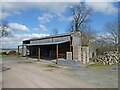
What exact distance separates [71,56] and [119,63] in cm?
739

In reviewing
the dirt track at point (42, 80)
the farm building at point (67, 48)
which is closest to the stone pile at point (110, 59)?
Result: the farm building at point (67, 48)

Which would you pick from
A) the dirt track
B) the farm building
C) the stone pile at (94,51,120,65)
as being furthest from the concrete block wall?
the dirt track

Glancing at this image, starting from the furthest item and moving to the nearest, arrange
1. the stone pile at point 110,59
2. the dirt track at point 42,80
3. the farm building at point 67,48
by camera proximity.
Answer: the farm building at point 67,48 → the stone pile at point 110,59 → the dirt track at point 42,80

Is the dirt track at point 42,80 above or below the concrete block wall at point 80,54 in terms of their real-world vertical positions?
below

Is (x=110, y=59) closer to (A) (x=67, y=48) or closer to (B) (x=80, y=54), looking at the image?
(B) (x=80, y=54)

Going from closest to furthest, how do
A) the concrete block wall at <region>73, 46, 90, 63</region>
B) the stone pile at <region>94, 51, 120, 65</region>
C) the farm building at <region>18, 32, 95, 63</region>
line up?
the stone pile at <region>94, 51, 120, 65</region>, the concrete block wall at <region>73, 46, 90, 63</region>, the farm building at <region>18, 32, 95, 63</region>

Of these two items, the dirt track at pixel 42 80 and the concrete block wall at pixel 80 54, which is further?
the concrete block wall at pixel 80 54

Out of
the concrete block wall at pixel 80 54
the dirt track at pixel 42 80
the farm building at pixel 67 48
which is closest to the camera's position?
the dirt track at pixel 42 80

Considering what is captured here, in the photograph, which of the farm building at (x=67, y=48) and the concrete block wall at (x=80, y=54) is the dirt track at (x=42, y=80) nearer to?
the concrete block wall at (x=80, y=54)

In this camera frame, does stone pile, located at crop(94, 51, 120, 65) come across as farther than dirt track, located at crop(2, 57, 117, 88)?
Yes

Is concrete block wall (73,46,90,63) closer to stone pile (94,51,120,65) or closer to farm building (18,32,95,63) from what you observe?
farm building (18,32,95,63)

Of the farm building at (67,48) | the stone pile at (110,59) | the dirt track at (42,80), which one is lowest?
the dirt track at (42,80)

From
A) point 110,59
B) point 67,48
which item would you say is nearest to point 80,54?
point 67,48

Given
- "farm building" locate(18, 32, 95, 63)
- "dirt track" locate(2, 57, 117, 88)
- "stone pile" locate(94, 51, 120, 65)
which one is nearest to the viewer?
"dirt track" locate(2, 57, 117, 88)
